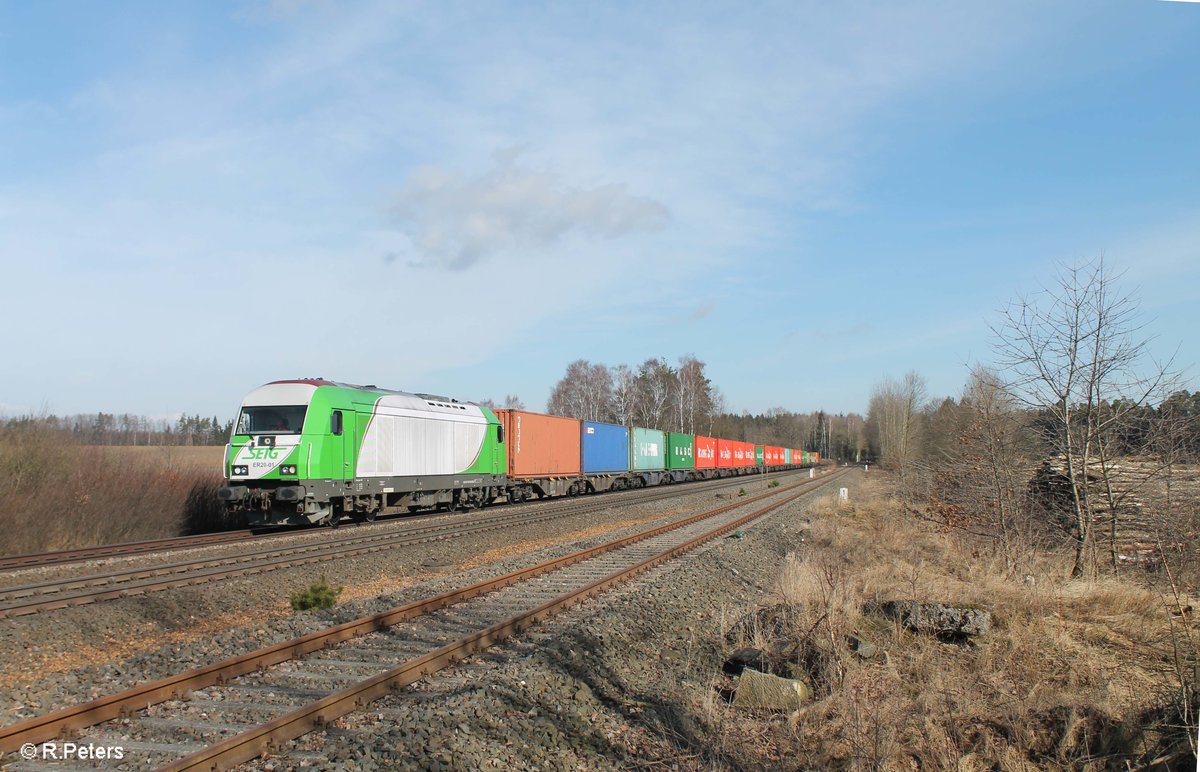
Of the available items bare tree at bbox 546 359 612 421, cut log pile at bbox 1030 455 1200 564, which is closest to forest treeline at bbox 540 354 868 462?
bare tree at bbox 546 359 612 421

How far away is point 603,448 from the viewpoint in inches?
1453

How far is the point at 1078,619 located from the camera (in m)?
8.75

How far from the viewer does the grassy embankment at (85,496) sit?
16719 millimetres

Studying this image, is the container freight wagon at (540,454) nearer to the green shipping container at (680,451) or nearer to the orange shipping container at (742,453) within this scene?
the green shipping container at (680,451)

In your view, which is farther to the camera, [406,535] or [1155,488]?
[406,535]

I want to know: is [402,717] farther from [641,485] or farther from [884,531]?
[641,485]

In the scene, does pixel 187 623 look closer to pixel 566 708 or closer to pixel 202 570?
pixel 202 570

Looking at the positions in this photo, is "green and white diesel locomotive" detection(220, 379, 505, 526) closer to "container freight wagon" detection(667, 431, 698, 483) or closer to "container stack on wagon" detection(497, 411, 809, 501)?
"container stack on wagon" detection(497, 411, 809, 501)

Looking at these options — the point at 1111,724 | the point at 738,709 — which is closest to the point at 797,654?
the point at 738,709

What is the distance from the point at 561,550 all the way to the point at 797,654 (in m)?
8.18

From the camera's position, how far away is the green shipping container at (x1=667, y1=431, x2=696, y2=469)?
4625cm

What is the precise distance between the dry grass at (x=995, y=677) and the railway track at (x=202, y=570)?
8.16m

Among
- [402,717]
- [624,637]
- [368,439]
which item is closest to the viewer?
[402,717]

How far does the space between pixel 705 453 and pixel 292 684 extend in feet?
158
